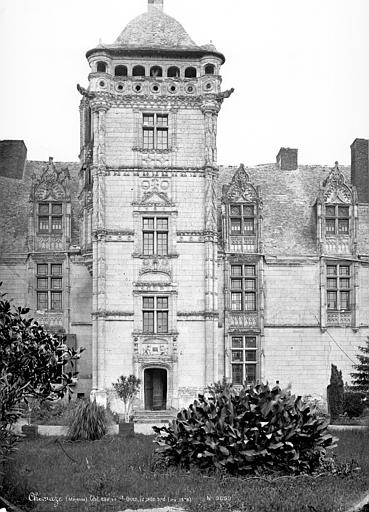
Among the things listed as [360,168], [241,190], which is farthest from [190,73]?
[360,168]

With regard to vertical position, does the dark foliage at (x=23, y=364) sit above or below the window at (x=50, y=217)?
below

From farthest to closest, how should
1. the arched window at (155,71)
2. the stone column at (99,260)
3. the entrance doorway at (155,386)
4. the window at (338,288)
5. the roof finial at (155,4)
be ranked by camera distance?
1. the window at (338,288)
2. the entrance doorway at (155,386)
3. the arched window at (155,71)
4. the stone column at (99,260)
5. the roof finial at (155,4)

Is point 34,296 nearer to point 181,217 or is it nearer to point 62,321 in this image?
point 62,321

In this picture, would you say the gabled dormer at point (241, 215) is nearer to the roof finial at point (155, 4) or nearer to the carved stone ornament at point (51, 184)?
the carved stone ornament at point (51, 184)

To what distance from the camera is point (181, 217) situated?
30406 mm

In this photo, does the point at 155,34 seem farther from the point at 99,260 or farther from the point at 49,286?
the point at 49,286

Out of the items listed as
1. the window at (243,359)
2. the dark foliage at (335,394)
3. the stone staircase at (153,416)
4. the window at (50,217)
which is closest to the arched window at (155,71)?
the window at (50,217)

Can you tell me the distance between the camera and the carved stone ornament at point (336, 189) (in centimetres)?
3231

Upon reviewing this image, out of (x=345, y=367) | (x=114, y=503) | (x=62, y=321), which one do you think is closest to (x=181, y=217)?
(x=62, y=321)

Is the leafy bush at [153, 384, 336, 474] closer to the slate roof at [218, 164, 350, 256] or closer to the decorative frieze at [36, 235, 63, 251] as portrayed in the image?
the decorative frieze at [36, 235, 63, 251]

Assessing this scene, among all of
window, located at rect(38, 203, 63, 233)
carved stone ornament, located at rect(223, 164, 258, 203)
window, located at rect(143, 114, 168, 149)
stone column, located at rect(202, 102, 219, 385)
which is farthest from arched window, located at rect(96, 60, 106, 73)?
carved stone ornament, located at rect(223, 164, 258, 203)

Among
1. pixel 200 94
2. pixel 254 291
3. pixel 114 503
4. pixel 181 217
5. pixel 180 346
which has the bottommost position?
pixel 114 503

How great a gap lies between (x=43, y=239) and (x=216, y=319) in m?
6.52

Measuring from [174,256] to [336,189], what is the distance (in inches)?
264
